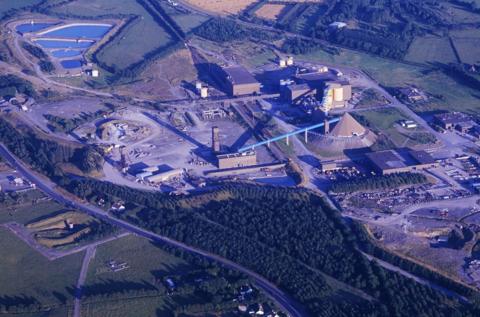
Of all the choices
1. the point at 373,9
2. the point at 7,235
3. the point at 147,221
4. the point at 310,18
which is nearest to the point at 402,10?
the point at 373,9

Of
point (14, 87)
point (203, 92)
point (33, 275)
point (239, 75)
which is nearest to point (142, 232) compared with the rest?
point (33, 275)

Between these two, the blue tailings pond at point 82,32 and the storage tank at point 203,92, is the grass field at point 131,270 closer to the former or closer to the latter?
the storage tank at point 203,92

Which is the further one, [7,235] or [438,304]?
[7,235]

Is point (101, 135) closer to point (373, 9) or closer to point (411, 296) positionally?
point (411, 296)

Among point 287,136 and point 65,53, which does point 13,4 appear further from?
point 287,136

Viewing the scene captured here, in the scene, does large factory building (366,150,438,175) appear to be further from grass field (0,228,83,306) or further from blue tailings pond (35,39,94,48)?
blue tailings pond (35,39,94,48)

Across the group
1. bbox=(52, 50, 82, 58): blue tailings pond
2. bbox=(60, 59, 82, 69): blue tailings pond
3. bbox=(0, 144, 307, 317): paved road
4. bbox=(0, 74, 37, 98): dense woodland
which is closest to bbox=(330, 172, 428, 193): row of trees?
bbox=(0, 144, 307, 317): paved road

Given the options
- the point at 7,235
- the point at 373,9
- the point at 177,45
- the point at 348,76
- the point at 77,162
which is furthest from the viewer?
the point at 373,9
